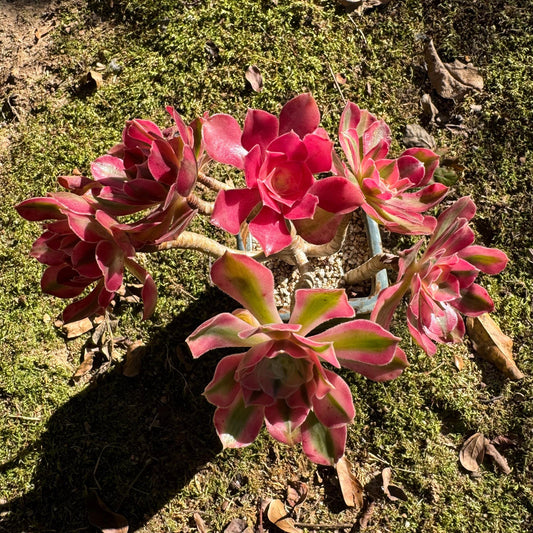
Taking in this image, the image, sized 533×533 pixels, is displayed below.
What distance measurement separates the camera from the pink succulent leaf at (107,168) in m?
1.04

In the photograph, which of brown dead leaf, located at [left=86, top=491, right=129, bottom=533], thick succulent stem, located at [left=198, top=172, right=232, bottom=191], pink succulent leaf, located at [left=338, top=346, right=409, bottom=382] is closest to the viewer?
pink succulent leaf, located at [left=338, top=346, right=409, bottom=382]

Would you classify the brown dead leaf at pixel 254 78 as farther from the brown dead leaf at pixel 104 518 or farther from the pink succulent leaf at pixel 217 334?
the brown dead leaf at pixel 104 518

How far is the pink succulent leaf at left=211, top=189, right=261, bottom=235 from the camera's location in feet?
2.95

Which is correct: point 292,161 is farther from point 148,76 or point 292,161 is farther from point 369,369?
point 148,76

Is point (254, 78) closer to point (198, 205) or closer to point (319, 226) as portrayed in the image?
point (198, 205)

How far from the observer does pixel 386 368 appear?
1002 mm

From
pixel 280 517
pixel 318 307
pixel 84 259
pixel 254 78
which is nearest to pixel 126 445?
pixel 280 517

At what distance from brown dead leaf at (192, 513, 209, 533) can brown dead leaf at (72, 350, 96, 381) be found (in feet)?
2.06

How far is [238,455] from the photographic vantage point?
1.81 metres

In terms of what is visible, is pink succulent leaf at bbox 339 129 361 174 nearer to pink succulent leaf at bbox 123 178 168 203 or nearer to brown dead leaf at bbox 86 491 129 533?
pink succulent leaf at bbox 123 178 168 203

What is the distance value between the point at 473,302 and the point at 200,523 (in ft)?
3.85

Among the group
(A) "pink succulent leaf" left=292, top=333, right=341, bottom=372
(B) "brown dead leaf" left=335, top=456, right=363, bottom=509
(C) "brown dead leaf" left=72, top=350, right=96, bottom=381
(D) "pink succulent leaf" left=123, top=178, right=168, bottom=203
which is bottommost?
(B) "brown dead leaf" left=335, top=456, right=363, bottom=509

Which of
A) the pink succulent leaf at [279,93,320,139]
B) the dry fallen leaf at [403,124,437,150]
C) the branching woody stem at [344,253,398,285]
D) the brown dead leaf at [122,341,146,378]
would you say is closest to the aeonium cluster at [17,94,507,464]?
the pink succulent leaf at [279,93,320,139]

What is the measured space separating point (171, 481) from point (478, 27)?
2.21 metres
